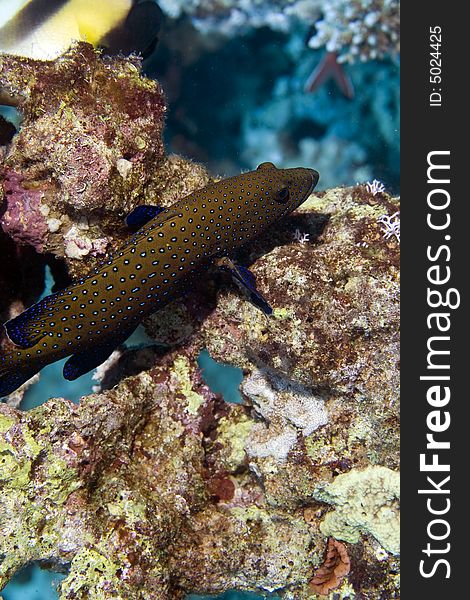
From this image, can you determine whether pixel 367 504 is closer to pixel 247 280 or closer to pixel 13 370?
pixel 247 280

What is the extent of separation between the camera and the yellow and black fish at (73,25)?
17.1ft

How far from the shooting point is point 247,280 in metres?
4.52

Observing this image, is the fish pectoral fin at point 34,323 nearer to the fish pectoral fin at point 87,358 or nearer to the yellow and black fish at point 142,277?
the yellow and black fish at point 142,277

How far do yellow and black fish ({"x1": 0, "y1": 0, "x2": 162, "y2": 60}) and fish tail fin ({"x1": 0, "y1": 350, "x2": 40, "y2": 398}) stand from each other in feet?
9.56

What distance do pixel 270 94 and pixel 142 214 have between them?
6223 mm

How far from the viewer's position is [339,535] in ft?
A: 16.2

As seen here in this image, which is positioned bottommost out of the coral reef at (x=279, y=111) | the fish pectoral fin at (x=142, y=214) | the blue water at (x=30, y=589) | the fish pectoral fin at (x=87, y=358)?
the blue water at (x=30, y=589)

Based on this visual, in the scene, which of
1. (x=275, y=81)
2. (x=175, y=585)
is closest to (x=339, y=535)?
(x=175, y=585)

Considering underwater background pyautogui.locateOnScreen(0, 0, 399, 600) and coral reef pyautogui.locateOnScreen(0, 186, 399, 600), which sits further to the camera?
underwater background pyautogui.locateOnScreen(0, 0, 399, 600)

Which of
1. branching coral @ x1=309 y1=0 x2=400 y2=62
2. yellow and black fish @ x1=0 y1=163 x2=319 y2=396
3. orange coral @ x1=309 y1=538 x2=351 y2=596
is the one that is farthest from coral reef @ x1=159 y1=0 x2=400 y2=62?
orange coral @ x1=309 y1=538 x2=351 y2=596

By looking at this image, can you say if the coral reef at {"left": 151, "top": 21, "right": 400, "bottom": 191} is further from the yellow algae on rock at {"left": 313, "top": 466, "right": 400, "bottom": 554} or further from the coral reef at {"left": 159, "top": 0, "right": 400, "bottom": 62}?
the yellow algae on rock at {"left": 313, "top": 466, "right": 400, "bottom": 554}

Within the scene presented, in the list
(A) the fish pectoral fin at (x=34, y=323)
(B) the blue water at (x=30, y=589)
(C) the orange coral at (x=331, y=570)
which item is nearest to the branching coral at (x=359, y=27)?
(A) the fish pectoral fin at (x=34, y=323)

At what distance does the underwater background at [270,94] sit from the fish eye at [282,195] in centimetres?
453

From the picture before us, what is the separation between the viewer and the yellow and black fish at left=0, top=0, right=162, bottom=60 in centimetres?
521
